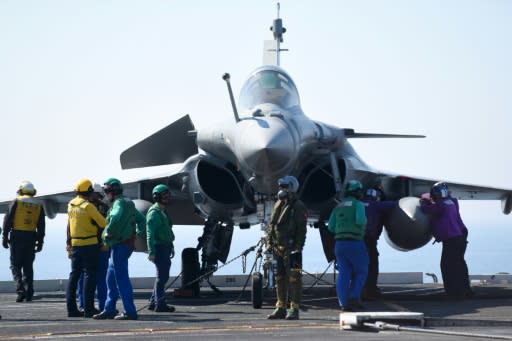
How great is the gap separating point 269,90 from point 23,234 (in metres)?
4.57

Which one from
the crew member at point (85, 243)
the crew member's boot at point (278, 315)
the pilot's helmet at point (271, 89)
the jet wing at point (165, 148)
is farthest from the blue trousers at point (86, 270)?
the jet wing at point (165, 148)

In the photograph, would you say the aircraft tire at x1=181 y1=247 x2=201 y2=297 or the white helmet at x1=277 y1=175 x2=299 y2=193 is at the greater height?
the white helmet at x1=277 y1=175 x2=299 y2=193

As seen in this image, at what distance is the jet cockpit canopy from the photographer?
1564cm

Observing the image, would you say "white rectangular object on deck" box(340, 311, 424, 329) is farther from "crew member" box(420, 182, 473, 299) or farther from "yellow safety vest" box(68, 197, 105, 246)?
"crew member" box(420, 182, 473, 299)

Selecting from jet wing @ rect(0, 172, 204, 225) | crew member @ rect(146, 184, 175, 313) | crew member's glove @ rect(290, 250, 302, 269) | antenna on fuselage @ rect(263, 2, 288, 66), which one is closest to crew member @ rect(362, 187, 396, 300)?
crew member's glove @ rect(290, 250, 302, 269)

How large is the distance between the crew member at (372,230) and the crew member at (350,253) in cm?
194

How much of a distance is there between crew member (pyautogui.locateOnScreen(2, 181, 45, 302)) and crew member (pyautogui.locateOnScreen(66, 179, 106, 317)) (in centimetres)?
358

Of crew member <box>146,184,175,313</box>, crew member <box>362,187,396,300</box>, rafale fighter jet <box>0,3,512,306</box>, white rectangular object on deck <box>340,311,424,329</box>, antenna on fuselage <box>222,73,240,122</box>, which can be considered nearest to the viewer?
white rectangular object on deck <box>340,311,424,329</box>

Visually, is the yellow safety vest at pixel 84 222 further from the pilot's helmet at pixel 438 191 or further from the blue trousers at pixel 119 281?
the pilot's helmet at pixel 438 191

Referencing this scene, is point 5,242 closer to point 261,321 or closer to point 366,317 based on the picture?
point 261,321

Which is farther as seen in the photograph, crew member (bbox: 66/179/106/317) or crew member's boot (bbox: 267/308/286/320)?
crew member (bbox: 66/179/106/317)

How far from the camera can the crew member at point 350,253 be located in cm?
1259

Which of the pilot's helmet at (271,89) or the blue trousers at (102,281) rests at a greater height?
the pilot's helmet at (271,89)

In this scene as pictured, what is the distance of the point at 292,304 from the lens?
1169 cm
